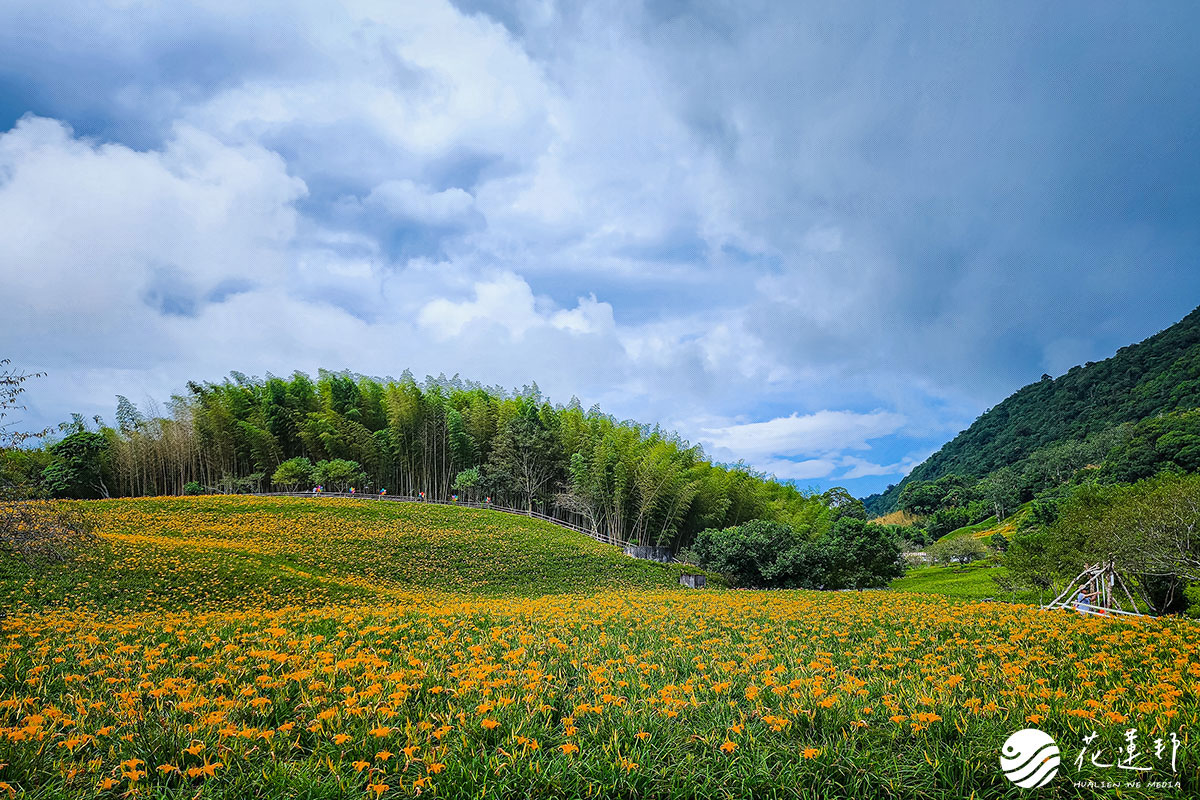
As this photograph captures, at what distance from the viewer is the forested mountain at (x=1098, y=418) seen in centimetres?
5156

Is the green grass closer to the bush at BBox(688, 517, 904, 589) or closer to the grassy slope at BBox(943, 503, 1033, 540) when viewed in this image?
the bush at BBox(688, 517, 904, 589)

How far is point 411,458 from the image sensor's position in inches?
1364

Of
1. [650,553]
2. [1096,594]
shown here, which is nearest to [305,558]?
[650,553]

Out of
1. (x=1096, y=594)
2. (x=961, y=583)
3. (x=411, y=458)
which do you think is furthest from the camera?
(x=411, y=458)

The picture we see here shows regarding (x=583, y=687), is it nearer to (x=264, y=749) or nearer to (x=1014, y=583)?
(x=264, y=749)

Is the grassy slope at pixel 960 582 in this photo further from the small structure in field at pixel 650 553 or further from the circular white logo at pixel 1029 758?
the circular white logo at pixel 1029 758

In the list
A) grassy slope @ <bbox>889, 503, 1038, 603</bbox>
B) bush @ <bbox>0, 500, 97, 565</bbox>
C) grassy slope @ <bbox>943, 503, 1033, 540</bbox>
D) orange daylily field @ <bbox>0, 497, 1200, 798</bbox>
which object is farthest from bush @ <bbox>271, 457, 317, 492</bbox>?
grassy slope @ <bbox>943, 503, 1033, 540</bbox>

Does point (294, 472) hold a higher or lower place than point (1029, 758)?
higher

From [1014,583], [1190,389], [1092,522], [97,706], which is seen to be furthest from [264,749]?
[1190,389]

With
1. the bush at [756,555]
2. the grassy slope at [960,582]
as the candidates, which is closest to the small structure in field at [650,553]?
the bush at [756,555]

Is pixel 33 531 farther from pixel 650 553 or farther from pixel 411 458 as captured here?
pixel 411 458

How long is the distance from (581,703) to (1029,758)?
228cm

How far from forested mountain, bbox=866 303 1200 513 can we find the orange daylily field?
57962mm

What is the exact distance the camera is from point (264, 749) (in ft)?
9.29
